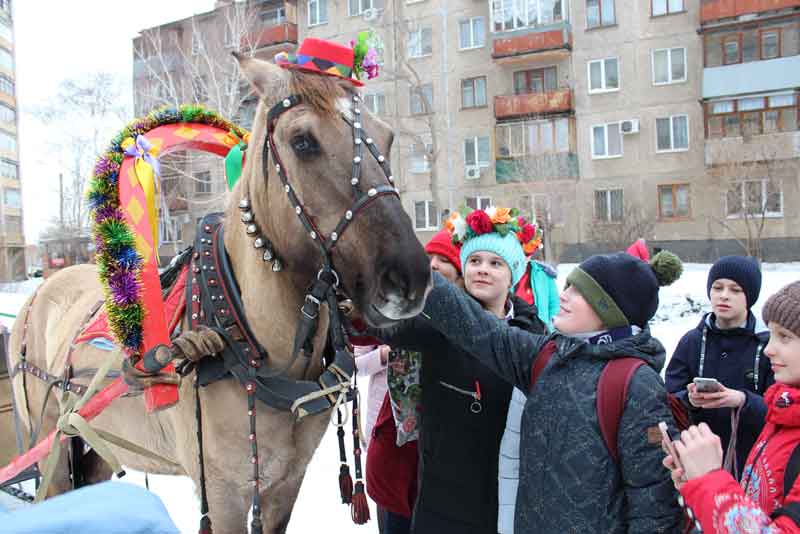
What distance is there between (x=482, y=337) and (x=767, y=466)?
92cm

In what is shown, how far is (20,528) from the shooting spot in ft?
2.33

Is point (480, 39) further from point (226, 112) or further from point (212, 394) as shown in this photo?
point (212, 394)

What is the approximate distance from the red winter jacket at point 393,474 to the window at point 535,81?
2333cm

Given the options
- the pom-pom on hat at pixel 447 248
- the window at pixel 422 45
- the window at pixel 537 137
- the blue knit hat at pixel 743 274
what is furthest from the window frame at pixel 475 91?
the pom-pom on hat at pixel 447 248

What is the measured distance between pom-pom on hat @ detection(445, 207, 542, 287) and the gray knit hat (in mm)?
1053

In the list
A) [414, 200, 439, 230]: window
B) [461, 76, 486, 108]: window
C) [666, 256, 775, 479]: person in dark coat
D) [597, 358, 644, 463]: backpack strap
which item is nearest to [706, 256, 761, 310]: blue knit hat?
[666, 256, 775, 479]: person in dark coat

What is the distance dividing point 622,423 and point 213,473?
4.60 feet

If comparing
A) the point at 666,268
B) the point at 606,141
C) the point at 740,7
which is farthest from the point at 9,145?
the point at 666,268

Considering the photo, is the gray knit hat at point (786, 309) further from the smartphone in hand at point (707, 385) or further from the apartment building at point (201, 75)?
the apartment building at point (201, 75)

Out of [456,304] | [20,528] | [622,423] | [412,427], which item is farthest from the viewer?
[412,427]

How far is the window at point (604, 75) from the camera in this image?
76.1ft

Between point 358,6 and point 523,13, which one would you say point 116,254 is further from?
point 358,6

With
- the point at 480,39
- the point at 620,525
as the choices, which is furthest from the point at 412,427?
the point at 480,39

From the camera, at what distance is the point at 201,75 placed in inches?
720
